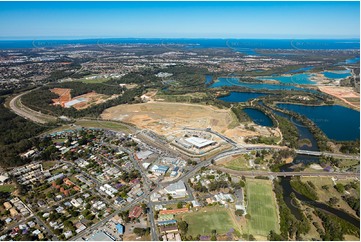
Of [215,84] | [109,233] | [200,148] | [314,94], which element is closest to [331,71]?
[314,94]

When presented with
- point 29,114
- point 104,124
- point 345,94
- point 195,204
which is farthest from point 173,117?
point 345,94

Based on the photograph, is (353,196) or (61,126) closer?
(353,196)

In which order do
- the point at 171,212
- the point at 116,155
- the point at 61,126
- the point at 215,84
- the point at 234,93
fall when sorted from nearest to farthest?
1. the point at 171,212
2. the point at 116,155
3. the point at 61,126
4. the point at 234,93
5. the point at 215,84

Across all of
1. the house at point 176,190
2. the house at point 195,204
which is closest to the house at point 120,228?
the house at point 176,190

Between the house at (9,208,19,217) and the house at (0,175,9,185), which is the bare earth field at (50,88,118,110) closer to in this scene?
the house at (0,175,9,185)

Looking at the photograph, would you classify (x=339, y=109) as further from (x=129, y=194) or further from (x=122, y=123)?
(x=129, y=194)

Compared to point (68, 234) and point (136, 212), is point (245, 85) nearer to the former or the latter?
point (136, 212)

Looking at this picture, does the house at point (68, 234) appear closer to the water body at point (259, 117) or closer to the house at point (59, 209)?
the house at point (59, 209)
